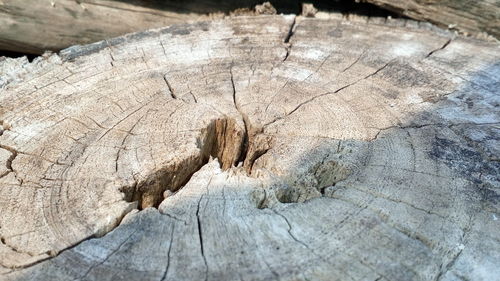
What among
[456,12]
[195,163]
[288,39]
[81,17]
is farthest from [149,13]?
[456,12]

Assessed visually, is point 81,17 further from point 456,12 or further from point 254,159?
point 456,12

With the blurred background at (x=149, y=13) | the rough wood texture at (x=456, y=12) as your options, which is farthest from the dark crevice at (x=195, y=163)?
the rough wood texture at (x=456, y=12)

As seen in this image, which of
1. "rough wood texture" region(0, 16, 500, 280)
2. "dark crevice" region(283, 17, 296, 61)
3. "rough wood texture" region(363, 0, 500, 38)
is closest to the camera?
"rough wood texture" region(0, 16, 500, 280)

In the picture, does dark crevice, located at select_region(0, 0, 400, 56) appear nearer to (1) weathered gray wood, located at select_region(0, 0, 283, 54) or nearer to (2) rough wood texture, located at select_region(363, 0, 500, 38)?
(1) weathered gray wood, located at select_region(0, 0, 283, 54)

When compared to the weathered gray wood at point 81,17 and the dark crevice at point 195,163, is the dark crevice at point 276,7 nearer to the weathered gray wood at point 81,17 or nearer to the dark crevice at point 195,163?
the weathered gray wood at point 81,17

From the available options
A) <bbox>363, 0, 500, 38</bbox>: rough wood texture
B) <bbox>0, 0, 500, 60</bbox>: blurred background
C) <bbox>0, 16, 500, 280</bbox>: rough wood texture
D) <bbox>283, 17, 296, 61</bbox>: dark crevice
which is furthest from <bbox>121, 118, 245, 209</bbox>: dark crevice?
<bbox>363, 0, 500, 38</bbox>: rough wood texture

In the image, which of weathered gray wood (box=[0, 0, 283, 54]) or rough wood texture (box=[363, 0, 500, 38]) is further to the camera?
weathered gray wood (box=[0, 0, 283, 54])

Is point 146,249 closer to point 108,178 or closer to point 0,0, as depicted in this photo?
point 108,178
